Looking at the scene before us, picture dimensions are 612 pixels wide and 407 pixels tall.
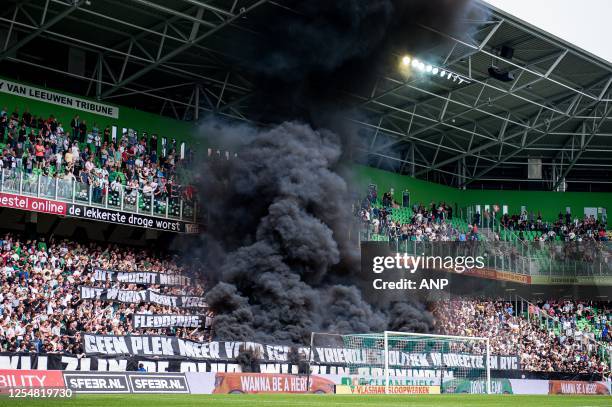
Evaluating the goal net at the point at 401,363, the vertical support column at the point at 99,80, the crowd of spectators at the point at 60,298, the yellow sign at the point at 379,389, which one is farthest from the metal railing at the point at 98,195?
the yellow sign at the point at 379,389

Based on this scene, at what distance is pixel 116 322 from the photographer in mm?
32188

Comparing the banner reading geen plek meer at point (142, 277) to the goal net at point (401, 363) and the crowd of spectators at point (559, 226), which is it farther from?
the crowd of spectators at point (559, 226)

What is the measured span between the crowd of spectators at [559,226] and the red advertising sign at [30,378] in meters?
37.4

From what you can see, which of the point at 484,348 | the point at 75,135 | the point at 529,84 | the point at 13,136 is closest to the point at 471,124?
the point at 529,84

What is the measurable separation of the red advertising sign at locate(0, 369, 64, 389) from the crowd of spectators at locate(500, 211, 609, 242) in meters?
37.4

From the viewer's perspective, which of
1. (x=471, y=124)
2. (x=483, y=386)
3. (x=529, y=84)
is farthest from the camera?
(x=471, y=124)

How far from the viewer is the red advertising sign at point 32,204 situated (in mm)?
30438

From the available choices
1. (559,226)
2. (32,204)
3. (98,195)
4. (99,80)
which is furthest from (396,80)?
(559,226)

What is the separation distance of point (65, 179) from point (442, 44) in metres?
16.7

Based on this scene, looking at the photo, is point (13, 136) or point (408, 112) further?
point (408, 112)

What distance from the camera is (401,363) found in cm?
3306

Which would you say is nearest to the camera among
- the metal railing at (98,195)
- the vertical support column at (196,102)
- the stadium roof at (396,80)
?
the metal railing at (98,195)

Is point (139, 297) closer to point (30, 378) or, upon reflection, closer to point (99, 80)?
point (99, 80)

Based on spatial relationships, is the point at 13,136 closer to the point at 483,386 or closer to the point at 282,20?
the point at 282,20
